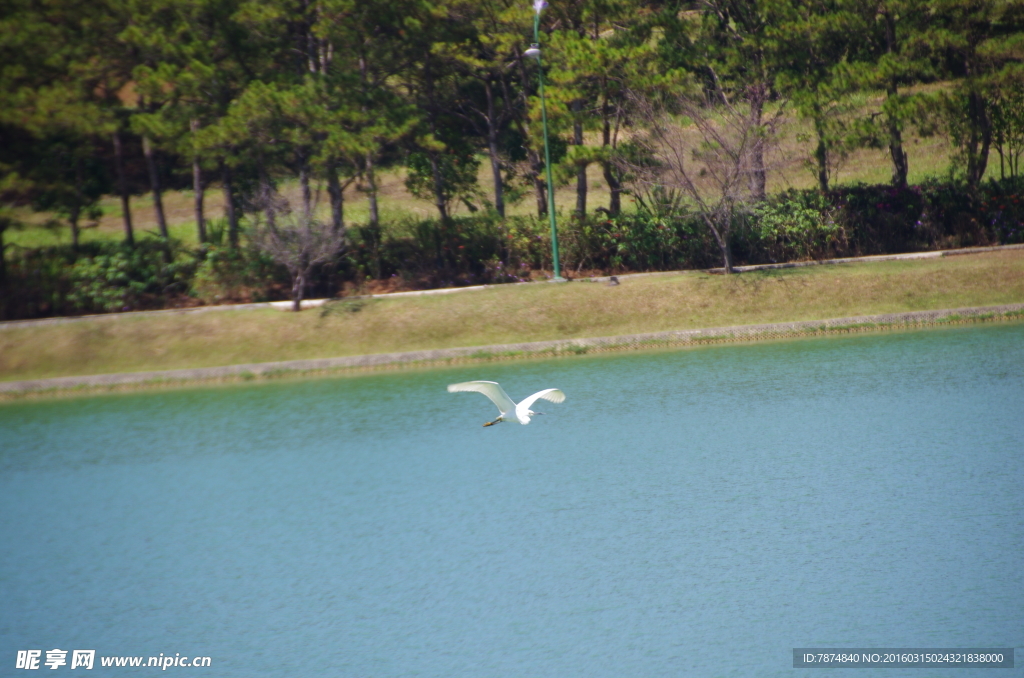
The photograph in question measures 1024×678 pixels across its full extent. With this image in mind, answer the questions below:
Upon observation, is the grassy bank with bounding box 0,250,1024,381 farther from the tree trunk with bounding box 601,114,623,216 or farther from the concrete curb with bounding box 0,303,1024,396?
the tree trunk with bounding box 601,114,623,216

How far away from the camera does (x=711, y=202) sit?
23.8 m

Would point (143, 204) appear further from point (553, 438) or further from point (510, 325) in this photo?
point (553, 438)

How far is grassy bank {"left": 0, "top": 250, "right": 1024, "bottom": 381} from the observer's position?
A: 20.5 meters

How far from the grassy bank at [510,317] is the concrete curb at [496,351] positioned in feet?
1.71

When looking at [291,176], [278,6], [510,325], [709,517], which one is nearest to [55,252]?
[291,176]

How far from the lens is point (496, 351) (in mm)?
19688

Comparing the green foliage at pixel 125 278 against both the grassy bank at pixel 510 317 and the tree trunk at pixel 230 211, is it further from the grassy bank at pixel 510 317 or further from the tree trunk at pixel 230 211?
the grassy bank at pixel 510 317

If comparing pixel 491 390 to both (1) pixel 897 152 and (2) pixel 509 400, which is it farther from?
(1) pixel 897 152

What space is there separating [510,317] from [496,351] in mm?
1860

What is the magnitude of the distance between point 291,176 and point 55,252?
716 centimetres

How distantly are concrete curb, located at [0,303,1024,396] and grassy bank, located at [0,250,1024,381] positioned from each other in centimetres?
52

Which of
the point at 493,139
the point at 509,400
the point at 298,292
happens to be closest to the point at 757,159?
the point at 493,139

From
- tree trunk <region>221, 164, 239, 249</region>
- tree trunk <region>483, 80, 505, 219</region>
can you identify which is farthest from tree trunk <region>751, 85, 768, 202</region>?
tree trunk <region>221, 164, 239, 249</region>

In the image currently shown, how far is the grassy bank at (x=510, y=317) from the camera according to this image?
807 inches
